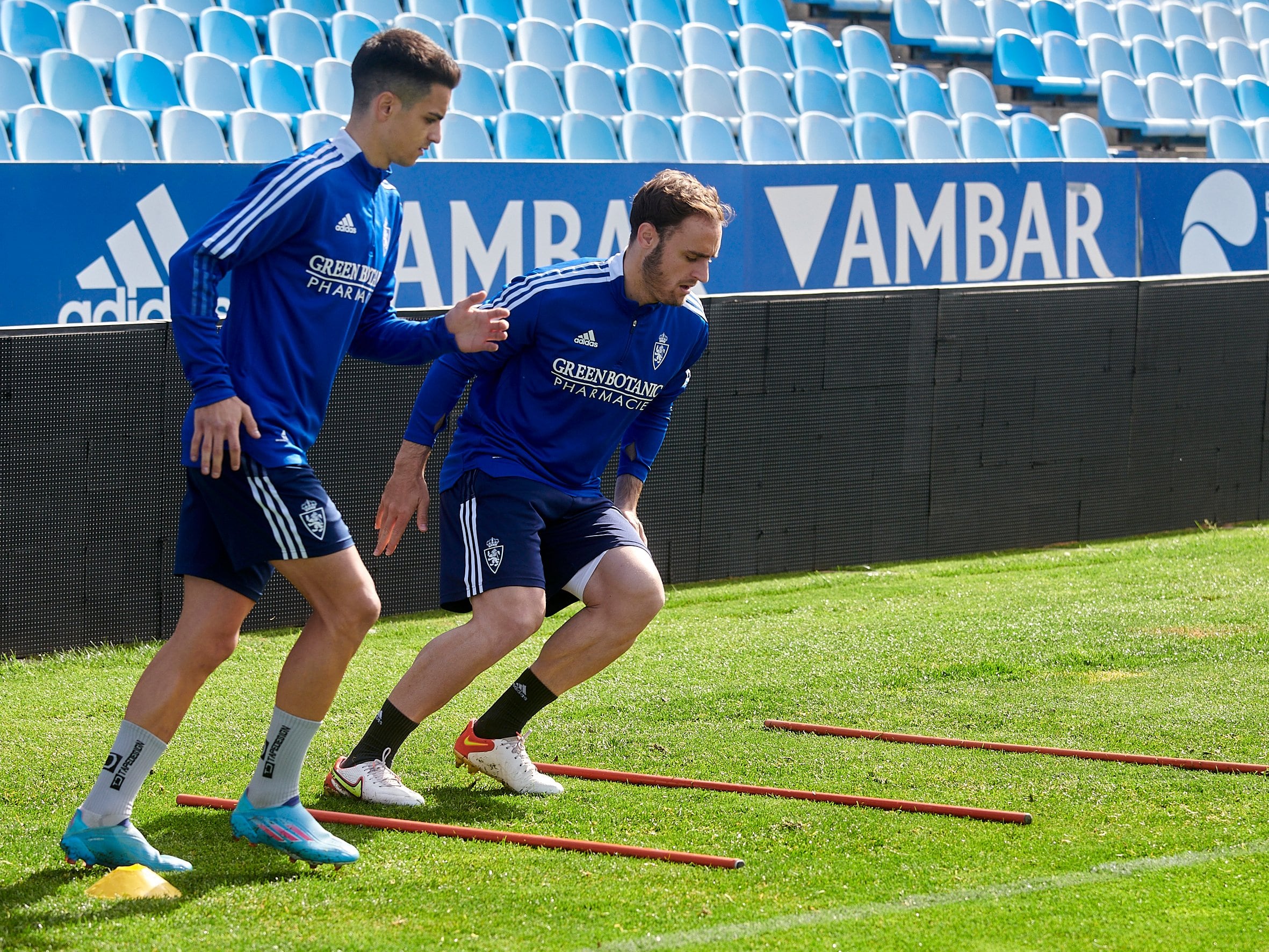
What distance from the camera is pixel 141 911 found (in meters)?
3.29

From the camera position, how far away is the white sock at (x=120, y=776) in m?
3.46

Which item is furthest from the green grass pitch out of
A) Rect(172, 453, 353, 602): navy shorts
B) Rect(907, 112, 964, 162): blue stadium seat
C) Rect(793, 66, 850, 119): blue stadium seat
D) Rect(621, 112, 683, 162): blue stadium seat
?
Rect(793, 66, 850, 119): blue stadium seat

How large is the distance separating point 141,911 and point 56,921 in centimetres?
18

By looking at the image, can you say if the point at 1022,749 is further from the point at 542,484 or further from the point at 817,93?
the point at 817,93

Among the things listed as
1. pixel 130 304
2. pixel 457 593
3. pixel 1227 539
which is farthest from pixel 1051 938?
pixel 1227 539

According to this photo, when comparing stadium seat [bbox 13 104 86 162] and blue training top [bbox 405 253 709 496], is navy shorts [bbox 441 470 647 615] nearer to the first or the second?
blue training top [bbox 405 253 709 496]

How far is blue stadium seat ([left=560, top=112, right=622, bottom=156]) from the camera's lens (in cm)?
1122

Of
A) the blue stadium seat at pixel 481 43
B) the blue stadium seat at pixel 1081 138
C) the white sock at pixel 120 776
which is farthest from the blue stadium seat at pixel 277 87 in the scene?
the white sock at pixel 120 776

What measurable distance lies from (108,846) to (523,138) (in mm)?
8324

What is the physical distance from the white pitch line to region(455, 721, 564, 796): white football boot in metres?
1.19

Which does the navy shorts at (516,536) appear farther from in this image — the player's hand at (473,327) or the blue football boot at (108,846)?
the blue football boot at (108,846)

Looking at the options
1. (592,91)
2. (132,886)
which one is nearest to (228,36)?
(592,91)

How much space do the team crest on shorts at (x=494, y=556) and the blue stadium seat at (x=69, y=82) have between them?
656cm

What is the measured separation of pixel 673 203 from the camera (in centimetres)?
418
